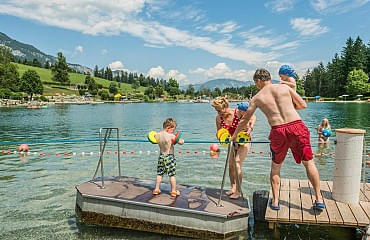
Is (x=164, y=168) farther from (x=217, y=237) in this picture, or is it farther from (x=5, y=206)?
(x=5, y=206)

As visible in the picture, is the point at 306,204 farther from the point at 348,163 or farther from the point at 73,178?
the point at 73,178

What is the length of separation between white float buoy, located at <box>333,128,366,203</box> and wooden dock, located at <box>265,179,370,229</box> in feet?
0.72

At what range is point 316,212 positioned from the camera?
568 cm

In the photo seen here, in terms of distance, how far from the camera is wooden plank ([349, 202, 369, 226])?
17.1 feet

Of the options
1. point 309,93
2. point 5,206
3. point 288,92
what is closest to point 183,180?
point 5,206

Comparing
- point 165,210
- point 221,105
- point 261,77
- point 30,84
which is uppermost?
point 30,84

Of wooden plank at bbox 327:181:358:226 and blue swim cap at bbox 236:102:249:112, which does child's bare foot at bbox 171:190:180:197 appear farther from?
wooden plank at bbox 327:181:358:226

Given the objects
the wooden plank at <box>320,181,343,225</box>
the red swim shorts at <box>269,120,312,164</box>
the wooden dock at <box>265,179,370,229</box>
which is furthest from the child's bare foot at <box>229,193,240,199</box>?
the wooden plank at <box>320,181,343,225</box>

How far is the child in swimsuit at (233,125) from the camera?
6.29 metres

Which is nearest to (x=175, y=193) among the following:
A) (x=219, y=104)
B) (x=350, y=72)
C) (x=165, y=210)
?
(x=165, y=210)

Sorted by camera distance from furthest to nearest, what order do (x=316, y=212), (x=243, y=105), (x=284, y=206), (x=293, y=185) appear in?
1. (x=293, y=185)
2. (x=243, y=105)
3. (x=284, y=206)
4. (x=316, y=212)

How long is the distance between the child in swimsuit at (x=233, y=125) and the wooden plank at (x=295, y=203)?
1049 millimetres

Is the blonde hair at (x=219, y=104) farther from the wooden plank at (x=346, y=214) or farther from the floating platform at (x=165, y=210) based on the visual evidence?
the wooden plank at (x=346, y=214)

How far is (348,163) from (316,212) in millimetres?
1111
